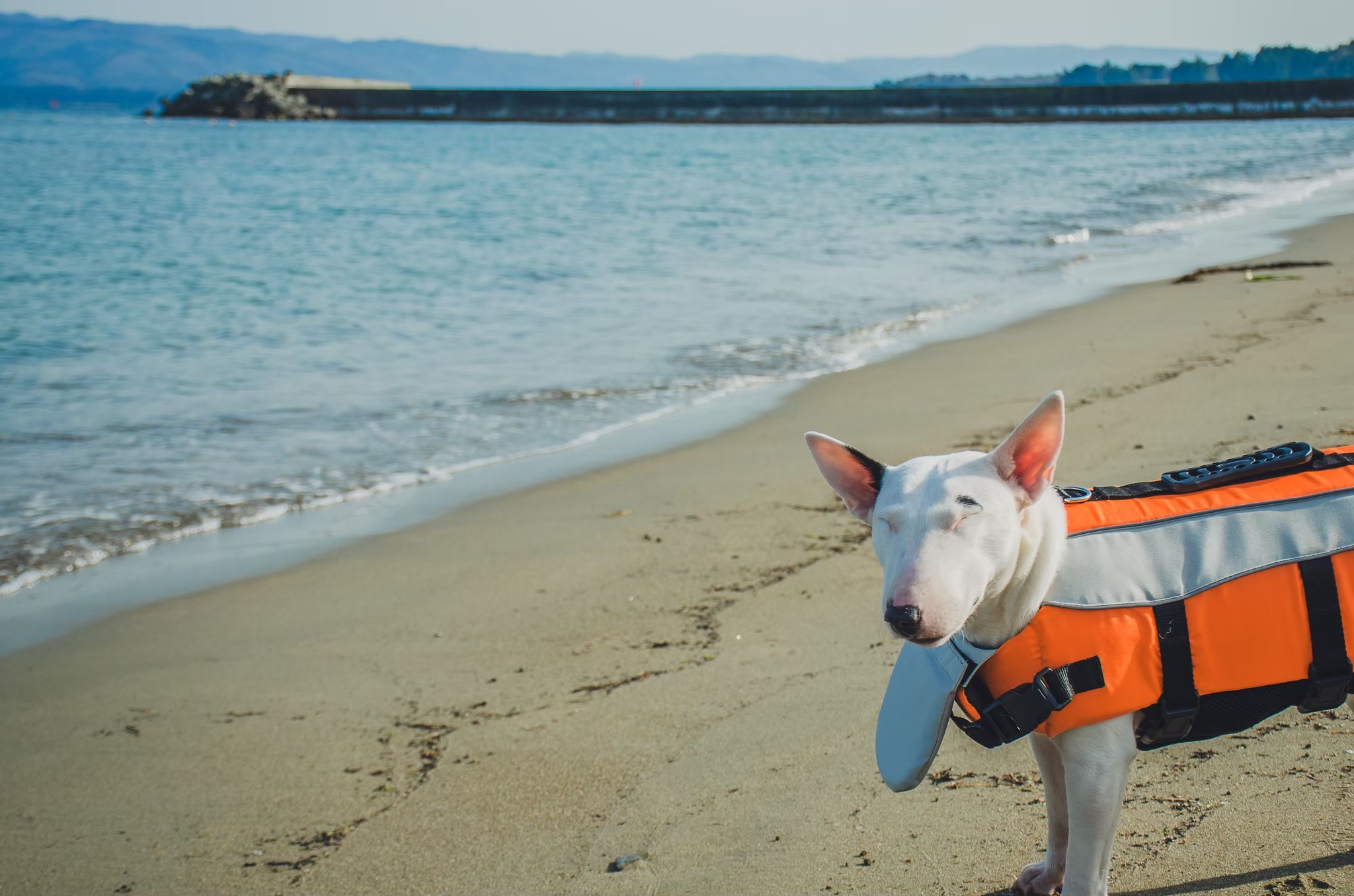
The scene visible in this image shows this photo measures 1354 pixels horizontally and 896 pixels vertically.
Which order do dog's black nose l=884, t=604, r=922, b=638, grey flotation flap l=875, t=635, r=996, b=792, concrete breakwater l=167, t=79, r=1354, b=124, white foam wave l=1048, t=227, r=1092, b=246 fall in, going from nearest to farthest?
1. dog's black nose l=884, t=604, r=922, b=638
2. grey flotation flap l=875, t=635, r=996, b=792
3. white foam wave l=1048, t=227, r=1092, b=246
4. concrete breakwater l=167, t=79, r=1354, b=124

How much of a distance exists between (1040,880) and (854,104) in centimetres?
8541

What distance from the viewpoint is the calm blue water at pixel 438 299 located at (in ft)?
25.2

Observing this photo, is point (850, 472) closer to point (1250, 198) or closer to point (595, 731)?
point (595, 731)

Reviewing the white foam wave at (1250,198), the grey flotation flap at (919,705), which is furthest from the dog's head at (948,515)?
the white foam wave at (1250,198)

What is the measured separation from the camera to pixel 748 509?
570 cm

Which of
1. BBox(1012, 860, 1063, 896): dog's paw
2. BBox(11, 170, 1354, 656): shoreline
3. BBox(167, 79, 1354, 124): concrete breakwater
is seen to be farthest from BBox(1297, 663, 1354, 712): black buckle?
BBox(167, 79, 1354, 124): concrete breakwater

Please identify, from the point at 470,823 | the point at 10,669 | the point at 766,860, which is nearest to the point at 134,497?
the point at 10,669

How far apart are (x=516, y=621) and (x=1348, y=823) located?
3023 mm

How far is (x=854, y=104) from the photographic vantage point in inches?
3258

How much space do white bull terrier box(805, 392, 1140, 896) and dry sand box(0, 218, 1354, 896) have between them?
0.54m

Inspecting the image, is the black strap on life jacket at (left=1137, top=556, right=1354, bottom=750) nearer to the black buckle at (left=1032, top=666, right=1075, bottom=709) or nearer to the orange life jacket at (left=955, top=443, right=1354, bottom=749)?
the orange life jacket at (left=955, top=443, right=1354, bottom=749)

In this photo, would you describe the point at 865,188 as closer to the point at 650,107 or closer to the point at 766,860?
the point at 766,860

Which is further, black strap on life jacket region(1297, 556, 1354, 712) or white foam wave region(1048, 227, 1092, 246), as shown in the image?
white foam wave region(1048, 227, 1092, 246)

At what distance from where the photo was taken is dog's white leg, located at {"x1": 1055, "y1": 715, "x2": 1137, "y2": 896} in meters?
2.24
